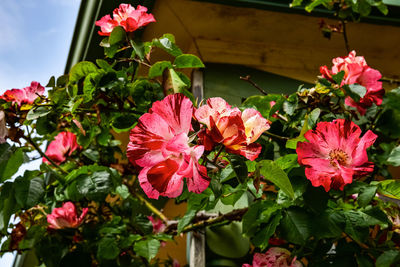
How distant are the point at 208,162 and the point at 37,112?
48 cm

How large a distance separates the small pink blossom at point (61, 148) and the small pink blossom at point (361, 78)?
1.01 m

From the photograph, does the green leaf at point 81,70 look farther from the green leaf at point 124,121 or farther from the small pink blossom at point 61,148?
the small pink blossom at point 61,148

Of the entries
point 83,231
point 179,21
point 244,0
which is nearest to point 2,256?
point 83,231

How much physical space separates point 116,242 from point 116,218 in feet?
0.34

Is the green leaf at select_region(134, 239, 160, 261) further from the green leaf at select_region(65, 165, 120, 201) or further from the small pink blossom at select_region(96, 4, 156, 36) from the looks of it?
the small pink blossom at select_region(96, 4, 156, 36)

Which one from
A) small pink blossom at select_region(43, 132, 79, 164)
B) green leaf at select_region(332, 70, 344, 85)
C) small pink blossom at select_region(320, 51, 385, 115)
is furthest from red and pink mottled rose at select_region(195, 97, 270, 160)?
small pink blossom at select_region(43, 132, 79, 164)

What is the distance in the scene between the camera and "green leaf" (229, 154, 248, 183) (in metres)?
0.66

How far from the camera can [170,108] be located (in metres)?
0.66

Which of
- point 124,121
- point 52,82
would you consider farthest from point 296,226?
point 52,82

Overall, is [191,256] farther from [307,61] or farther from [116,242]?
[307,61]

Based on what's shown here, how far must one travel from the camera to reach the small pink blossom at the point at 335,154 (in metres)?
0.81

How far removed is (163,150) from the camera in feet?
2.06

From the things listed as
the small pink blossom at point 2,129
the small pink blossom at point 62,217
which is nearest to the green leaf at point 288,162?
the small pink blossom at point 2,129

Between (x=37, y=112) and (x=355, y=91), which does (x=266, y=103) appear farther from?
(x=37, y=112)
